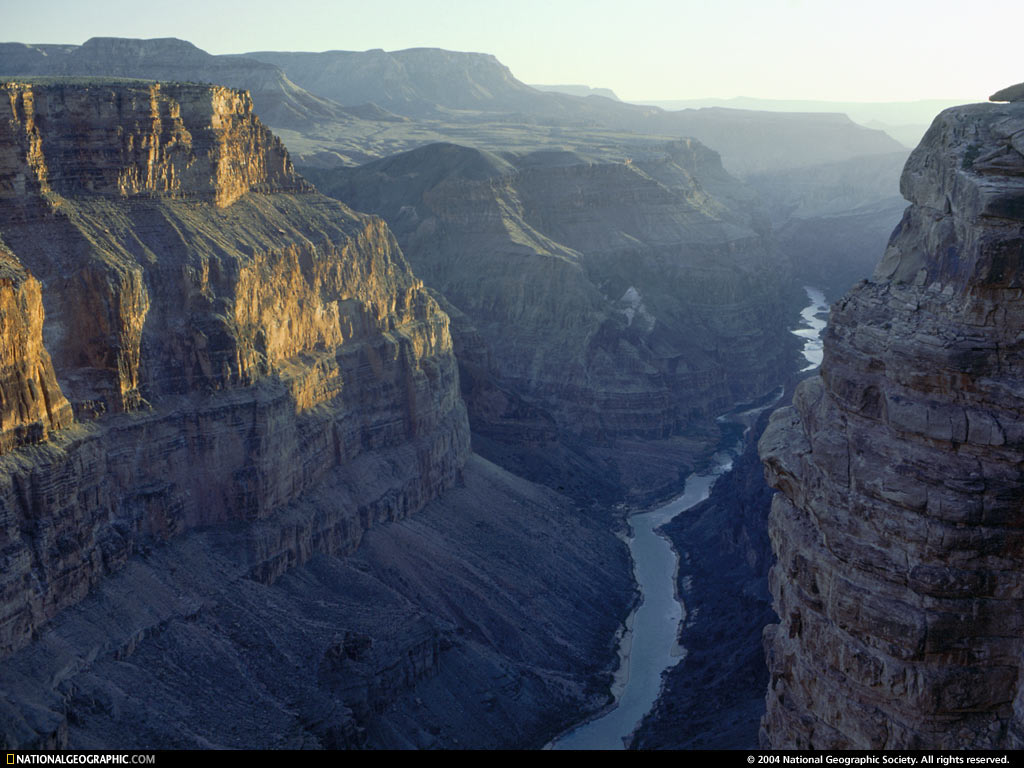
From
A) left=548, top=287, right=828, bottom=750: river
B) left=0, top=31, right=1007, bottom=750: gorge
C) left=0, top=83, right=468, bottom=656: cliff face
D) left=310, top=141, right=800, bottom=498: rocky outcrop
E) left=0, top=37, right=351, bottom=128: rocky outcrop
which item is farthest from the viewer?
left=0, top=37, right=351, bottom=128: rocky outcrop

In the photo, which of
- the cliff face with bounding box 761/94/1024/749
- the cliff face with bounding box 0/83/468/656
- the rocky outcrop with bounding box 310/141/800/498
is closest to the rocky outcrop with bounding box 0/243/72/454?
the cliff face with bounding box 0/83/468/656

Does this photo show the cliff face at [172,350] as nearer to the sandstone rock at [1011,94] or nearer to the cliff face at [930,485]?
the cliff face at [930,485]

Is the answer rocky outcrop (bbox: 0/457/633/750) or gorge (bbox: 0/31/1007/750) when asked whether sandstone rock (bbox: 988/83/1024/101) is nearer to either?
gorge (bbox: 0/31/1007/750)

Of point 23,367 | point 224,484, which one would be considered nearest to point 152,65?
point 224,484

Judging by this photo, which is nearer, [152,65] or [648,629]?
[648,629]

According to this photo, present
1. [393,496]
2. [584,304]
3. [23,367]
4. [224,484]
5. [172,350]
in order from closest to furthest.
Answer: [23,367] → [172,350] → [224,484] → [393,496] → [584,304]

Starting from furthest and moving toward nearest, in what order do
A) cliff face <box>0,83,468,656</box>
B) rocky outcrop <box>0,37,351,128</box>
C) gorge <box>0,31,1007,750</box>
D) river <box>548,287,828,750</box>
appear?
1. rocky outcrop <box>0,37,351,128</box>
2. river <box>548,287,828,750</box>
3. cliff face <box>0,83,468,656</box>
4. gorge <box>0,31,1007,750</box>

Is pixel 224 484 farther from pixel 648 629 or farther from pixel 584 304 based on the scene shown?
pixel 584 304
